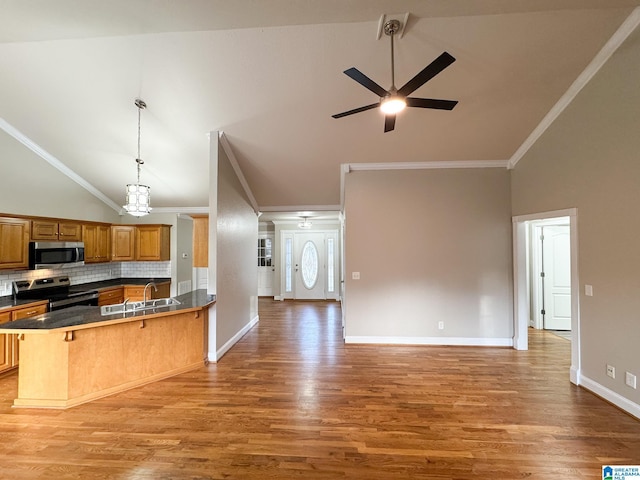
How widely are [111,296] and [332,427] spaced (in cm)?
469

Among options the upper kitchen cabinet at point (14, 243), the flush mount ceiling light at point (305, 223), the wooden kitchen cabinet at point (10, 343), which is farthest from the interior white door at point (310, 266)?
the wooden kitchen cabinet at point (10, 343)

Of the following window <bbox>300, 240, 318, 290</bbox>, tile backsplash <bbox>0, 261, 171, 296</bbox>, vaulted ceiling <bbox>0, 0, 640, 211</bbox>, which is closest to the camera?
vaulted ceiling <bbox>0, 0, 640, 211</bbox>

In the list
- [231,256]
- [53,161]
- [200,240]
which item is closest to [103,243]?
[53,161]

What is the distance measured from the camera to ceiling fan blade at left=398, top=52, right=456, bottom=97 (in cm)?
194

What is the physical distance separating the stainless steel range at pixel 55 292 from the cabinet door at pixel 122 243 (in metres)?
1.01

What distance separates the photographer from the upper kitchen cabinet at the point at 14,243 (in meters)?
3.58

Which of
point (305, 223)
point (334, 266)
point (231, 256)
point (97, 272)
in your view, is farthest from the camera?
point (334, 266)

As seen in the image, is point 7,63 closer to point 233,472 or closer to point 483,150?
point 233,472

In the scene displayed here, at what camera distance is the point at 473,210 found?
4.44 m

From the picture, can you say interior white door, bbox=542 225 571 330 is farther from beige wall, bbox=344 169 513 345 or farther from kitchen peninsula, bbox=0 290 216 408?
kitchen peninsula, bbox=0 290 216 408

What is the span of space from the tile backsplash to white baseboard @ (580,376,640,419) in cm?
703

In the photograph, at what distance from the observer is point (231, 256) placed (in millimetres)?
4297

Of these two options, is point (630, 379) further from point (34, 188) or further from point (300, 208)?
point (34, 188)

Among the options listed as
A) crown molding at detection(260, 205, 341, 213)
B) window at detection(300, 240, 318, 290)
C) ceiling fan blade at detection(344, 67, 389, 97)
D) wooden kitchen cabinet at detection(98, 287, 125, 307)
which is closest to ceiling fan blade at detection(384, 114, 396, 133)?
ceiling fan blade at detection(344, 67, 389, 97)
